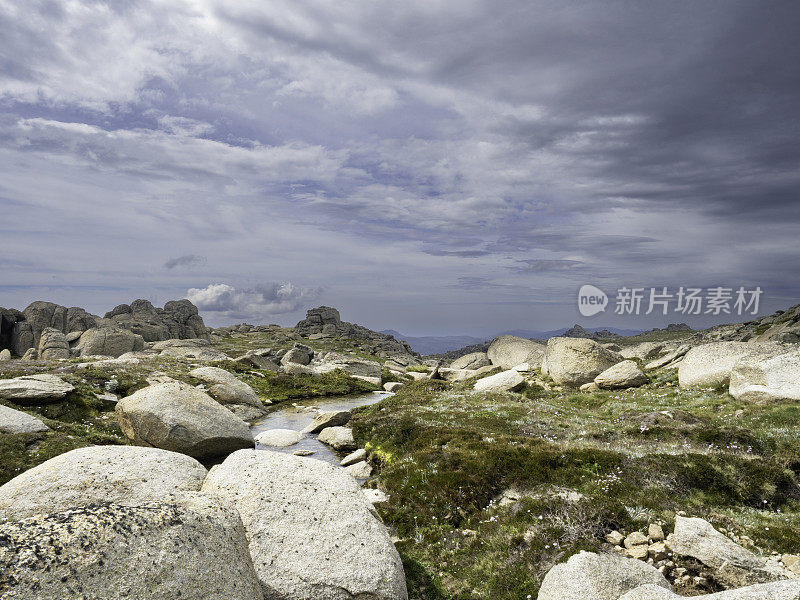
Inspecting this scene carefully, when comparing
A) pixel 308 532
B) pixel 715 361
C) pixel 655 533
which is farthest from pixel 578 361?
pixel 308 532

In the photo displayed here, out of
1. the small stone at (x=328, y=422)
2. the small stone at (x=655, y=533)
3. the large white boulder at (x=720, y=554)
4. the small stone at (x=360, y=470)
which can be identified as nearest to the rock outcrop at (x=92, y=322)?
the small stone at (x=328, y=422)

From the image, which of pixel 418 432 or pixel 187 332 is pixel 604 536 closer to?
pixel 418 432

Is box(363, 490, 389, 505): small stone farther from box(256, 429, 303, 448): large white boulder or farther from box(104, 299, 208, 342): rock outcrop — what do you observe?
box(104, 299, 208, 342): rock outcrop

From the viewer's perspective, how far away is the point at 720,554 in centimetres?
1029

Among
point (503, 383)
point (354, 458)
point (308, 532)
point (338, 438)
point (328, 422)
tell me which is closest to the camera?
point (308, 532)

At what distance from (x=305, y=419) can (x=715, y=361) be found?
3394 cm

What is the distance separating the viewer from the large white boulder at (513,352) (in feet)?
208

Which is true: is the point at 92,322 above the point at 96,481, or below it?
below

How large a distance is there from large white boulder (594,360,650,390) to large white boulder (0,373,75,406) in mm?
41892

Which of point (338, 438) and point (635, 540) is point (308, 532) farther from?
point (338, 438)

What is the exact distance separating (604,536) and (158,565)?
11674 mm

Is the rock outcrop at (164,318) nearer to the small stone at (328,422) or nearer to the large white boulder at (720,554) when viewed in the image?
the small stone at (328,422)

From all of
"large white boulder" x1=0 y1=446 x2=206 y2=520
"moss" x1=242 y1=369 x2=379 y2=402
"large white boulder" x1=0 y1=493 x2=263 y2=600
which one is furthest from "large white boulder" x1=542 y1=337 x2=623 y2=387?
"large white boulder" x1=0 y1=493 x2=263 y2=600

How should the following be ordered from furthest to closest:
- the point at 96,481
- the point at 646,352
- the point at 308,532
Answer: the point at 646,352, the point at 96,481, the point at 308,532
